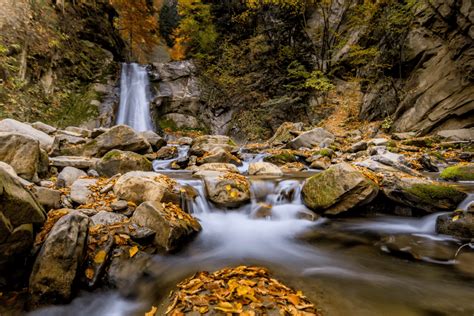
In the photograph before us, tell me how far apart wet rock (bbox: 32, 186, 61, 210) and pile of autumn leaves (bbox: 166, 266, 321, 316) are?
2.41 m

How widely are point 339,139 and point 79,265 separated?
11.4 meters

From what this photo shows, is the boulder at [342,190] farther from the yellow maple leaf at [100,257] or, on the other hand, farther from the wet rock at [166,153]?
the wet rock at [166,153]

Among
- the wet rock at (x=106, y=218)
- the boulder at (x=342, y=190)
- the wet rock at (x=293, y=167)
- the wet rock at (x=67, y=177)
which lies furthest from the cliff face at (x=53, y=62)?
the boulder at (x=342, y=190)

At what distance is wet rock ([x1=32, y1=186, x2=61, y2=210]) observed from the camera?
3.71 meters

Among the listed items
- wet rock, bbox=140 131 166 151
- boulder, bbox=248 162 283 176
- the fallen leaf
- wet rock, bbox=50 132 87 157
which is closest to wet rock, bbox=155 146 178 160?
wet rock, bbox=140 131 166 151

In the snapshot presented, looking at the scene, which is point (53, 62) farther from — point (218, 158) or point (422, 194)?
point (422, 194)

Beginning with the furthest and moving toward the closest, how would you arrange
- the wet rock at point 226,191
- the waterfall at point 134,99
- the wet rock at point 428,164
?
the waterfall at point 134,99, the wet rock at point 428,164, the wet rock at point 226,191

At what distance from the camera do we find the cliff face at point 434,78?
9.94m

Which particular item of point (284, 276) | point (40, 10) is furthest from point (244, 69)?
point (284, 276)

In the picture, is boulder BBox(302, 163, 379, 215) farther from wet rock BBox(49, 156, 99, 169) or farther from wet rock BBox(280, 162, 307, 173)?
wet rock BBox(49, 156, 99, 169)

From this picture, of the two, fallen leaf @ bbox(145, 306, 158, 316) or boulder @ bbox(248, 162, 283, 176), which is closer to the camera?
fallen leaf @ bbox(145, 306, 158, 316)

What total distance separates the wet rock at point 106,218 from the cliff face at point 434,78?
11.5 meters

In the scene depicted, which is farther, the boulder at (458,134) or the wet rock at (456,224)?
the boulder at (458,134)

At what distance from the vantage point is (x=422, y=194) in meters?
4.49
